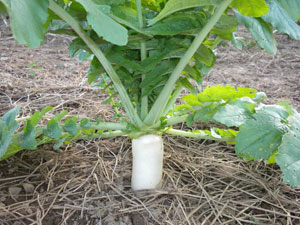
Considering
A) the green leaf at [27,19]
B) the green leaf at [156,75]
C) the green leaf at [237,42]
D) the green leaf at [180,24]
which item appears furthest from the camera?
the green leaf at [237,42]

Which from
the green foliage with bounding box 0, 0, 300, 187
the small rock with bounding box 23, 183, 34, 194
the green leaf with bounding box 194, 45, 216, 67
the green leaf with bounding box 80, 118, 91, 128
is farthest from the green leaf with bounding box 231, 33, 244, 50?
the small rock with bounding box 23, 183, 34, 194

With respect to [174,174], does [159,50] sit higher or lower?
higher

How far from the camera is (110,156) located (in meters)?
1.29

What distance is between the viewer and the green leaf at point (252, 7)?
0.82m

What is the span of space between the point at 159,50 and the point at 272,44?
0.37 meters

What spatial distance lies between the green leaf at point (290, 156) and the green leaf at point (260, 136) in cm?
3

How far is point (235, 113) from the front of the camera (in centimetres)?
93

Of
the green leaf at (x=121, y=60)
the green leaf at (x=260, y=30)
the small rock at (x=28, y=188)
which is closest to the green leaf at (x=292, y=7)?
the green leaf at (x=260, y=30)

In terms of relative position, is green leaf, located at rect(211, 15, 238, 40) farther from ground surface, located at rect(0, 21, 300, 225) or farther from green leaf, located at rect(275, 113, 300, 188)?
ground surface, located at rect(0, 21, 300, 225)

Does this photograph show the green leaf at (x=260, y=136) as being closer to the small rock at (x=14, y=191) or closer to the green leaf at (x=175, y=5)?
the green leaf at (x=175, y=5)

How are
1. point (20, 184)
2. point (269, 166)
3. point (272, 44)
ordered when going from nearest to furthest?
point (272, 44)
point (20, 184)
point (269, 166)

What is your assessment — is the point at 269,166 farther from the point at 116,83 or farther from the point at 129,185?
the point at 116,83

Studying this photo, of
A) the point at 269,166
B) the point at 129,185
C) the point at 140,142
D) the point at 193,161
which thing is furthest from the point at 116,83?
the point at 269,166

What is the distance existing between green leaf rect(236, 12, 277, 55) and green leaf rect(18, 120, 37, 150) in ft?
2.49
